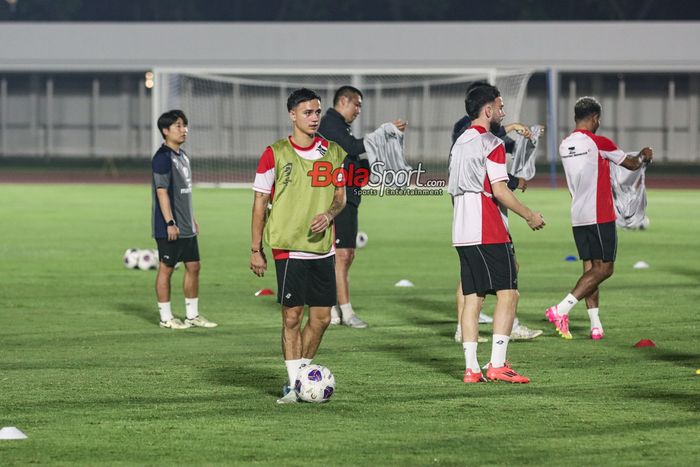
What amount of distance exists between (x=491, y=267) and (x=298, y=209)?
1.53 metres

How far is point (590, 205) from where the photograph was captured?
1170cm

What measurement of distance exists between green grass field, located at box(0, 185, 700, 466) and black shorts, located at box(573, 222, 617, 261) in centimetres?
70

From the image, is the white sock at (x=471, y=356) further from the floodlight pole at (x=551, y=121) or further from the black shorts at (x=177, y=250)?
the floodlight pole at (x=551, y=121)

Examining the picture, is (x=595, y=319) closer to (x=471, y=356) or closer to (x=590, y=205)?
(x=590, y=205)

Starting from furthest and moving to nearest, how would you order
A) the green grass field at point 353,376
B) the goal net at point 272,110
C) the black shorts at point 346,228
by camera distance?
the goal net at point 272,110 → the black shorts at point 346,228 → the green grass field at point 353,376

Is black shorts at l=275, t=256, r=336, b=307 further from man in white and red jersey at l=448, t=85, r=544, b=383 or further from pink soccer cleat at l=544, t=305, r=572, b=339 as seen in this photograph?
pink soccer cleat at l=544, t=305, r=572, b=339

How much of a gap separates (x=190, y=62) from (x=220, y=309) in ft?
143

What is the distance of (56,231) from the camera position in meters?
23.9

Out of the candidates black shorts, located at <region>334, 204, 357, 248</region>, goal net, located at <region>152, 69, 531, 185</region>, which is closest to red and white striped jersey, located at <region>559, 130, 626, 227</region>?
black shorts, located at <region>334, 204, 357, 248</region>

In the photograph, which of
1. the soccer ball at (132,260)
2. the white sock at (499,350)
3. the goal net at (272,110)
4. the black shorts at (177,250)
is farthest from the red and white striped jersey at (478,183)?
the goal net at (272,110)

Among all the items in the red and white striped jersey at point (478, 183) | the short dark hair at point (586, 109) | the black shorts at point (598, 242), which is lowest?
the black shorts at point (598, 242)

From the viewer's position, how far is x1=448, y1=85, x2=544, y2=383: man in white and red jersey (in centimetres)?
909

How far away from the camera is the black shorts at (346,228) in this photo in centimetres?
1259

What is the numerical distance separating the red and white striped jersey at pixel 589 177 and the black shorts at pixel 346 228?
209 cm
